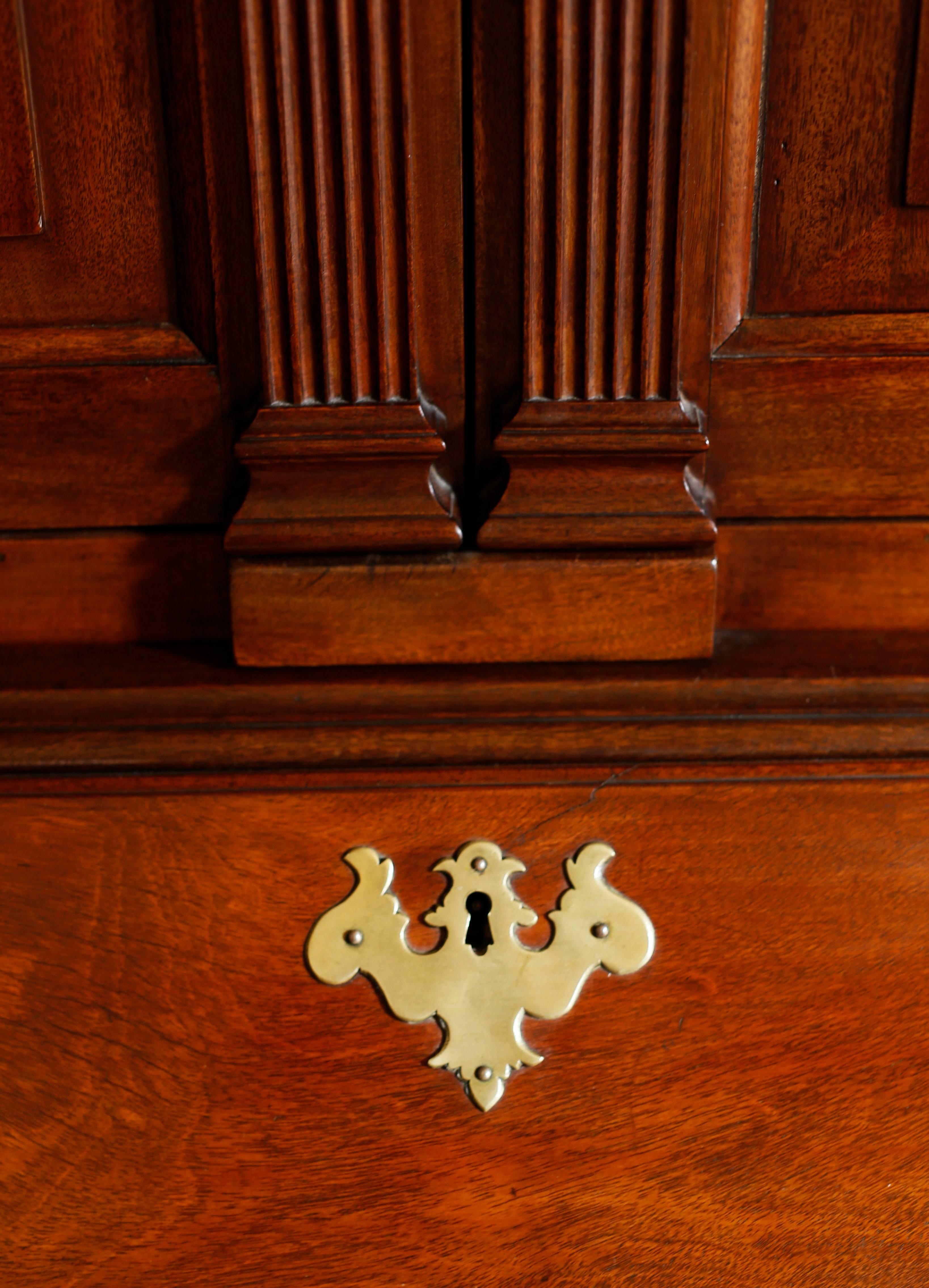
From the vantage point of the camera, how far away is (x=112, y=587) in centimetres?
51

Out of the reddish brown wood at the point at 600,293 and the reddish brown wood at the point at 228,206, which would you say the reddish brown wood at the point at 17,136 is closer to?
the reddish brown wood at the point at 228,206

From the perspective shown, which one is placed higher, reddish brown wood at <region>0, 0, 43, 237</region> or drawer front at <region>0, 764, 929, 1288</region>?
reddish brown wood at <region>0, 0, 43, 237</region>

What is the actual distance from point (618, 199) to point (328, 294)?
0.46 feet

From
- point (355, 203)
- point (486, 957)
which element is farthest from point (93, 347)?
point (486, 957)

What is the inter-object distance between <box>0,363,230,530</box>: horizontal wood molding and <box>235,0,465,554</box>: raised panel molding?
0.04 m

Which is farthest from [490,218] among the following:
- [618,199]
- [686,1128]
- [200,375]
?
[686,1128]

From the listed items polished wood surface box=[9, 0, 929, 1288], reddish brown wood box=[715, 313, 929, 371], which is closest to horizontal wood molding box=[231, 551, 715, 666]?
polished wood surface box=[9, 0, 929, 1288]

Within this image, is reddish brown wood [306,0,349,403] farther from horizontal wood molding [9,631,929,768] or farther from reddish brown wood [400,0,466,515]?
horizontal wood molding [9,631,929,768]

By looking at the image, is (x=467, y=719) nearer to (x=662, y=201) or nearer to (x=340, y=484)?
(x=340, y=484)

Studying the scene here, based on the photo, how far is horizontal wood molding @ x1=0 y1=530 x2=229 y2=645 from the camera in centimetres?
51

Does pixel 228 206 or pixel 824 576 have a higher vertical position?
pixel 228 206

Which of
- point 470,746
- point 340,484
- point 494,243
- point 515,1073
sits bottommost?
point 515,1073

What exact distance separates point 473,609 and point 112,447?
0.21 m

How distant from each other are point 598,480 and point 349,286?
0.15m
